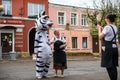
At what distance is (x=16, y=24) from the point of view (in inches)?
1868

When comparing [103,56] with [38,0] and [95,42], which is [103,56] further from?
[95,42]

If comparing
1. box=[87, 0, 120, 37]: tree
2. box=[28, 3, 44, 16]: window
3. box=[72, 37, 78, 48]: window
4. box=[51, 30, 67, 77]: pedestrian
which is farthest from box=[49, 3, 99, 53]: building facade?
Result: box=[51, 30, 67, 77]: pedestrian

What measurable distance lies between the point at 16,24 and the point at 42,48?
3357 centimetres

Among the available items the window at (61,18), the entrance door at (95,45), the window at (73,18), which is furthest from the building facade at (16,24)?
the entrance door at (95,45)

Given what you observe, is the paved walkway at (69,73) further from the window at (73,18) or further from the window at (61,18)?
the window at (73,18)

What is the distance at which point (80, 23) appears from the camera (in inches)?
2255

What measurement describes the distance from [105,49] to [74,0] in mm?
46215

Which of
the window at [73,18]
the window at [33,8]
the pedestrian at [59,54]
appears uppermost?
the window at [33,8]

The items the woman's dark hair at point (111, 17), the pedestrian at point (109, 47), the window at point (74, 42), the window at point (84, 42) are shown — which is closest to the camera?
the pedestrian at point (109, 47)

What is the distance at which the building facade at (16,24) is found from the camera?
1839 inches

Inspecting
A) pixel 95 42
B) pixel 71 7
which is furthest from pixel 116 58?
pixel 95 42

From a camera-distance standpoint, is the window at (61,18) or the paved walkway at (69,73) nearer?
the paved walkway at (69,73)

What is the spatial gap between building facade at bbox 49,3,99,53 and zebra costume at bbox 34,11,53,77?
37707 mm

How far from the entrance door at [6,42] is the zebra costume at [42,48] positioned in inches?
1289
